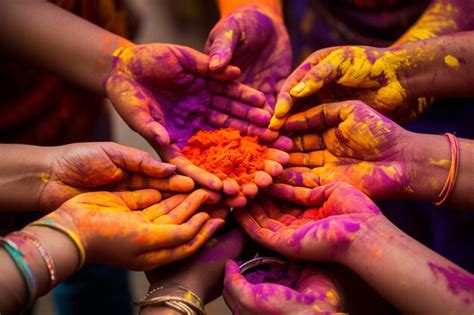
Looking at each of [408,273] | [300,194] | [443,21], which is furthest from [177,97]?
[443,21]

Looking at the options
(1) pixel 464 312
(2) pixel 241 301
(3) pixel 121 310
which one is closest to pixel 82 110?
(3) pixel 121 310

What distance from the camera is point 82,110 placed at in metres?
1.64

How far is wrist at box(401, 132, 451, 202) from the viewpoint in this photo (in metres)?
1.24


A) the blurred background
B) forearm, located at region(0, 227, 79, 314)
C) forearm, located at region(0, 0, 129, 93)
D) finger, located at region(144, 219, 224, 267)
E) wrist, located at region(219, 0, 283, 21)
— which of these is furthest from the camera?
the blurred background

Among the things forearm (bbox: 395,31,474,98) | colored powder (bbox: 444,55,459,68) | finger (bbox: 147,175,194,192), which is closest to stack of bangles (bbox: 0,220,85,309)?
finger (bbox: 147,175,194,192)

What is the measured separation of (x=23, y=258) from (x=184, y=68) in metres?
0.66

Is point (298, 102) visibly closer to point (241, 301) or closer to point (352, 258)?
point (352, 258)

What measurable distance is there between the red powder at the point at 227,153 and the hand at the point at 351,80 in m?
0.09

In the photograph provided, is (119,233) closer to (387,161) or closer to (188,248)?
(188,248)

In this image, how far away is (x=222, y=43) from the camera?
135 centimetres

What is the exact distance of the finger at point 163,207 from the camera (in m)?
1.17

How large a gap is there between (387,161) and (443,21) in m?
0.60

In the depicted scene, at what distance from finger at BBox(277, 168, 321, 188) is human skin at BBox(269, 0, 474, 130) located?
13 centimetres

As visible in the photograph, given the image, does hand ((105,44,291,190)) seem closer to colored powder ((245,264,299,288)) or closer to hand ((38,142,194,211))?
hand ((38,142,194,211))
